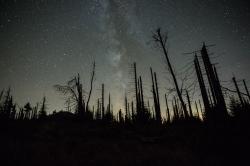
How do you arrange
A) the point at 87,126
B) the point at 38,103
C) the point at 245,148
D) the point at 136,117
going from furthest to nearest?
the point at 38,103 → the point at 136,117 → the point at 87,126 → the point at 245,148

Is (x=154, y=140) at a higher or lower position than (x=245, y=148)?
higher

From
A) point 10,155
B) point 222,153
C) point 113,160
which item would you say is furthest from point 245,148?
point 10,155

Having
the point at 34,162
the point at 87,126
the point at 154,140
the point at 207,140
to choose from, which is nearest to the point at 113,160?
the point at 34,162

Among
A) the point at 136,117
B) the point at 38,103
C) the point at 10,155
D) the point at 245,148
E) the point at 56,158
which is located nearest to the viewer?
the point at 10,155

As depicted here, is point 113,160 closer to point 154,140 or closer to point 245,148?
point 245,148

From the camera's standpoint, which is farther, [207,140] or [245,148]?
[207,140]

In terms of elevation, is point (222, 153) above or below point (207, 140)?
below

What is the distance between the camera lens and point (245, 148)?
8188 mm

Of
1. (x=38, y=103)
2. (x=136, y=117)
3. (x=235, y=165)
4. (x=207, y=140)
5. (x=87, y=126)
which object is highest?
(x=38, y=103)

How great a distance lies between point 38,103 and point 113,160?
55.4m

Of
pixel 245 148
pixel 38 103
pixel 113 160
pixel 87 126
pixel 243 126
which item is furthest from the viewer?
pixel 38 103

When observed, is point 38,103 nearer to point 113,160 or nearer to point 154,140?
point 154,140

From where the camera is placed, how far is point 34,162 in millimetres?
5711

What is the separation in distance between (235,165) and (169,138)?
307 inches
